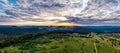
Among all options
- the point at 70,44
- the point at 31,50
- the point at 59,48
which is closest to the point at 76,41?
the point at 70,44

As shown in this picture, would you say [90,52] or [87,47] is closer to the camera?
[90,52]

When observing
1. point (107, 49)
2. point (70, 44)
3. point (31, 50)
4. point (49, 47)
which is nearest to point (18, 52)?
point (31, 50)

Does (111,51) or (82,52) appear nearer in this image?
(82,52)

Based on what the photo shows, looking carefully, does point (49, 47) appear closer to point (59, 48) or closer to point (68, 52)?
point (59, 48)

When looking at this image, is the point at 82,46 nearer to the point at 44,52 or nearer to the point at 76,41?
the point at 76,41

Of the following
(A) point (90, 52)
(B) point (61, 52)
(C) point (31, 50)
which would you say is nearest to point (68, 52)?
(B) point (61, 52)

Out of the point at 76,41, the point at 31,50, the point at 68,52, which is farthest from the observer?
the point at 76,41

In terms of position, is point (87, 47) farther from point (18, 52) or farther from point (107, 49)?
point (18, 52)

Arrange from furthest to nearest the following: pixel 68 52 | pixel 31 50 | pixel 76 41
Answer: pixel 76 41
pixel 31 50
pixel 68 52
